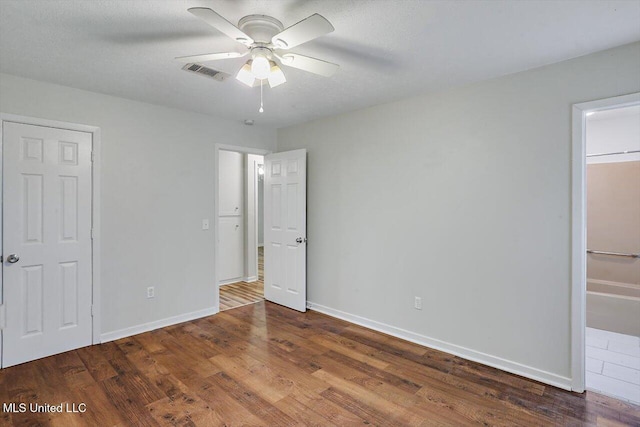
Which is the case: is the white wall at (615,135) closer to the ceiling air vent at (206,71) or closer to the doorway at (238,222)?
the ceiling air vent at (206,71)

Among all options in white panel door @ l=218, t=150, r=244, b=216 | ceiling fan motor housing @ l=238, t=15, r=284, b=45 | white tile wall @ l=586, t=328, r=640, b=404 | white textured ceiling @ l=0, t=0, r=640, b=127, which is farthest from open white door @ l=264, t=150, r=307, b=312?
white tile wall @ l=586, t=328, r=640, b=404

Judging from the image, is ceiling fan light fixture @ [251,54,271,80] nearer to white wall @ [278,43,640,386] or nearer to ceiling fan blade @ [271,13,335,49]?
ceiling fan blade @ [271,13,335,49]

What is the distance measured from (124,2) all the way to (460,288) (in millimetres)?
3153

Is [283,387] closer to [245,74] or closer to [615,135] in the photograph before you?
[245,74]

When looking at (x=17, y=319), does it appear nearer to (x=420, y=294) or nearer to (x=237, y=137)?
(x=237, y=137)

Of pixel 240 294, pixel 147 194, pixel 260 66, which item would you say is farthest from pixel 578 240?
pixel 240 294

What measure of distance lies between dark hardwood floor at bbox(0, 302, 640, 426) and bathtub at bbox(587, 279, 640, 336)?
1.66 m

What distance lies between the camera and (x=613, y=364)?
2.80m

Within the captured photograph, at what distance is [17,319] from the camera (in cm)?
276

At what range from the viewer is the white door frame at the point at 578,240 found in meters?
2.34

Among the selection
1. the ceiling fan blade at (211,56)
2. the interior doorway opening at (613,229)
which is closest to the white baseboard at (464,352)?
the interior doorway opening at (613,229)

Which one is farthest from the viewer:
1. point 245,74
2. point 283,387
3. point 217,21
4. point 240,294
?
point 240,294

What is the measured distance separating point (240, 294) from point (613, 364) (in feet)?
14.0

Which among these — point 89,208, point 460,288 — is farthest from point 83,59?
point 460,288
